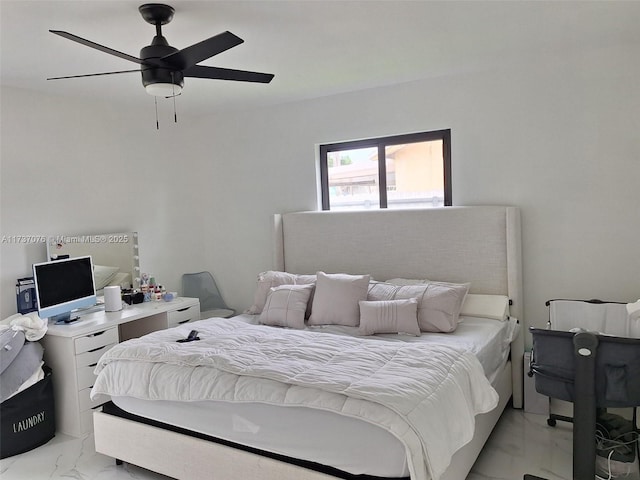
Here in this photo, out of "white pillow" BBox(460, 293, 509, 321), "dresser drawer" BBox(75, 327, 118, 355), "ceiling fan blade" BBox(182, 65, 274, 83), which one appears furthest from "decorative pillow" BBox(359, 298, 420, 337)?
"dresser drawer" BBox(75, 327, 118, 355)

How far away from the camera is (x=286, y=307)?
11.2ft

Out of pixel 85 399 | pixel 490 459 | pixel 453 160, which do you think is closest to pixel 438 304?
pixel 490 459

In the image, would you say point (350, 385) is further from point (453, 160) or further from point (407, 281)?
point (453, 160)

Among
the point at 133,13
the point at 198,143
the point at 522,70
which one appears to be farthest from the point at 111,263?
the point at 522,70

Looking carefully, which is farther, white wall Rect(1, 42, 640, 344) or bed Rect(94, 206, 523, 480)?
white wall Rect(1, 42, 640, 344)

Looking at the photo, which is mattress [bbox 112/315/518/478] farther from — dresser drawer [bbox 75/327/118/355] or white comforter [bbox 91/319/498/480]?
dresser drawer [bbox 75/327/118/355]

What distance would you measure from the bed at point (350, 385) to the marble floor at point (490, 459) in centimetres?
14

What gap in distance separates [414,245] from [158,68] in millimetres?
2370

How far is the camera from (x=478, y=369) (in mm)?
2400

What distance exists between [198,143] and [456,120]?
2741 mm

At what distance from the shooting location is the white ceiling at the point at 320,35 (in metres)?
2.27

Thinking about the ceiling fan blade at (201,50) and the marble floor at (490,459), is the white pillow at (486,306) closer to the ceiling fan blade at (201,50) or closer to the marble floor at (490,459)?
the marble floor at (490,459)

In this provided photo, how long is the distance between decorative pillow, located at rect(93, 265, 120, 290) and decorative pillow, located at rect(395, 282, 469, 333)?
250cm

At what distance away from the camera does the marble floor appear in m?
2.55
